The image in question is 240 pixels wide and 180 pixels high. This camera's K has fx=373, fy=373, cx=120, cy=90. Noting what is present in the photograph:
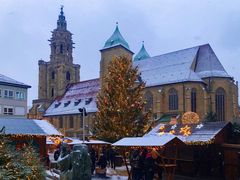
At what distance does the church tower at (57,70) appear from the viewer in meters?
89.5

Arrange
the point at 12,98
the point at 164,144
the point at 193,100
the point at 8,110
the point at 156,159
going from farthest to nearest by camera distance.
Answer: the point at 193,100 → the point at 12,98 → the point at 8,110 → the point at 156,159 → the point at 164,144

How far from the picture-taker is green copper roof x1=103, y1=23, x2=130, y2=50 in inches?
2670

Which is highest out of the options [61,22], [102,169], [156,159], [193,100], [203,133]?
[61,22]

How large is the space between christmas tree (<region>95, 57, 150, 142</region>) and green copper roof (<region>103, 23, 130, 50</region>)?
34.5 m

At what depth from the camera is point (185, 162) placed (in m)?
21.6

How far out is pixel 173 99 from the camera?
59.5m

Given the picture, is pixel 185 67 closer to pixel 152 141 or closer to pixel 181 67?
pixel 181 67

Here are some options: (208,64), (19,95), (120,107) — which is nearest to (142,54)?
(208,64)

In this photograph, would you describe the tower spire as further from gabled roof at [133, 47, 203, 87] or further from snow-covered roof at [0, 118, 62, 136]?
snow-covered roof at [0, 118, 62, 136]

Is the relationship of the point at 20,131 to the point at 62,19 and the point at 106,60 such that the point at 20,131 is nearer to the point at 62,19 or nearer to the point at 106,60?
the point at 106,60

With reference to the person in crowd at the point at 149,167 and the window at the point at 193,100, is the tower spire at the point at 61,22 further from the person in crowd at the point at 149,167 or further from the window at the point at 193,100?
the person in crowd at the point at 149,167

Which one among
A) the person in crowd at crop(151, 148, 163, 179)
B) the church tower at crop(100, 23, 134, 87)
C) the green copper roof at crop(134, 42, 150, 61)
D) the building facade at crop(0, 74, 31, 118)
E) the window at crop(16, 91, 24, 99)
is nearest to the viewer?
the person in crowd at crop(151, 148, 163, 179)

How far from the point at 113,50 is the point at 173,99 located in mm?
15295

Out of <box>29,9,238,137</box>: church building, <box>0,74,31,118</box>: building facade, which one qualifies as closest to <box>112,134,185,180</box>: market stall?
<box>29,9,238,137</box>: church building
